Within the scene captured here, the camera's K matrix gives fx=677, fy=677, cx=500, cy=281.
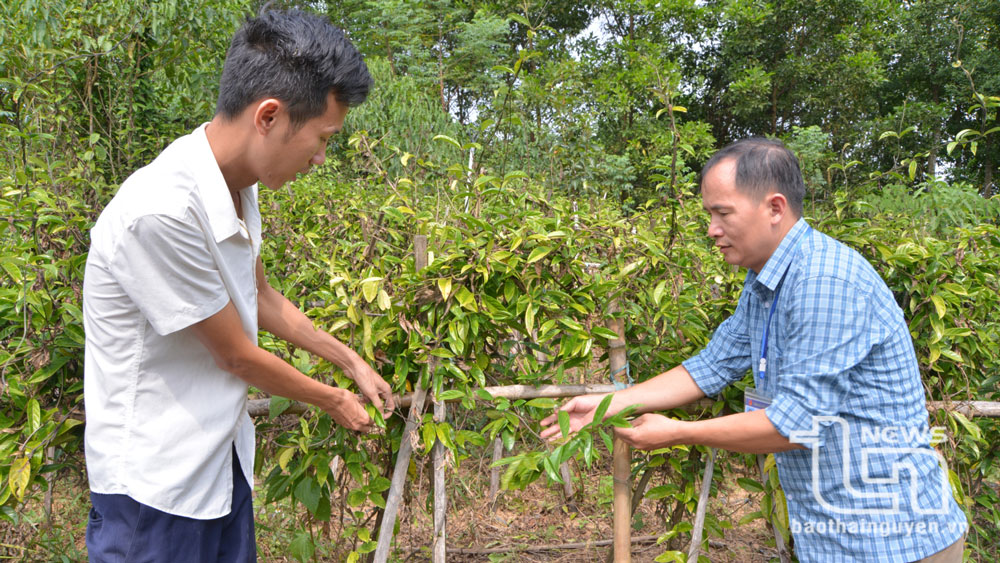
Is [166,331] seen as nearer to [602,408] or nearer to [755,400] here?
[602,408]

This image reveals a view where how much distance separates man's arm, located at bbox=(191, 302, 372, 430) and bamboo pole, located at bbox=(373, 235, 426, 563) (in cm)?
29

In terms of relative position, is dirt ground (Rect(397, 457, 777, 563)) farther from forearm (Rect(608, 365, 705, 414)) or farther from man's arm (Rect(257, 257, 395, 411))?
man's arm (Rect(257, 257, 395, 411))

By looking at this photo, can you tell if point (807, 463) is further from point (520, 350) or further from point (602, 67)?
point (602, 67)

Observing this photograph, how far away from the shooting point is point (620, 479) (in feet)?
6.37

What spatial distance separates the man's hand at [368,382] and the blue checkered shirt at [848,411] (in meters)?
0.94

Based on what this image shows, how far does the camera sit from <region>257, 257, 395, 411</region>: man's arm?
170 cm

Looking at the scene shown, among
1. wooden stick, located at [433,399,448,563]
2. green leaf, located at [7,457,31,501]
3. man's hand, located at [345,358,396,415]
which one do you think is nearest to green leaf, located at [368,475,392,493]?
wooden stick, located at [433,399,448,563]

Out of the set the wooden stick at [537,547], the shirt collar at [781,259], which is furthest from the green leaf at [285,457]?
the wooden stick at [537,547]

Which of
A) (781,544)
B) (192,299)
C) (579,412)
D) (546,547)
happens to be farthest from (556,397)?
(546,547)

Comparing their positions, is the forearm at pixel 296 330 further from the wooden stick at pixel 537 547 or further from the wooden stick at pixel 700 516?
the wooden stick at pixel 537 547

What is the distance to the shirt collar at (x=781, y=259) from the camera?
1519mm

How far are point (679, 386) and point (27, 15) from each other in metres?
4.04

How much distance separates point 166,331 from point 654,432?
1060 mm

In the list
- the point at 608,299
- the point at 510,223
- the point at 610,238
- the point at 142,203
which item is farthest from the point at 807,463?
the point at 142,203
